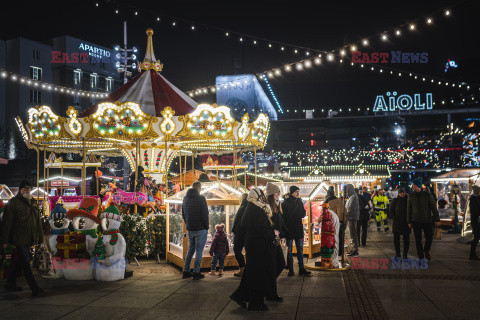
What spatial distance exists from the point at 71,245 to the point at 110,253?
31.1 inches

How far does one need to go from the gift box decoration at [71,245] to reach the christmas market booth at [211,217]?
6.70 feet

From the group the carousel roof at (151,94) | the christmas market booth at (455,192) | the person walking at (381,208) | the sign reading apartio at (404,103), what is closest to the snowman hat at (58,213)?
the carousel roof at (151,94)

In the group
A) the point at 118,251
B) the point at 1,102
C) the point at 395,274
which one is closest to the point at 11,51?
the point at 1,102

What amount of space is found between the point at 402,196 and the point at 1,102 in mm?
38983

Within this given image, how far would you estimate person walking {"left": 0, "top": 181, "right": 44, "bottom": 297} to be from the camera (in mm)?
6715

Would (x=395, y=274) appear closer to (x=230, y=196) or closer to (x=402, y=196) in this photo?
(x=402, y=196)

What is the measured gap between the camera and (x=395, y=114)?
52375mm

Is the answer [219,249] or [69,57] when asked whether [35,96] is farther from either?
[219,249]

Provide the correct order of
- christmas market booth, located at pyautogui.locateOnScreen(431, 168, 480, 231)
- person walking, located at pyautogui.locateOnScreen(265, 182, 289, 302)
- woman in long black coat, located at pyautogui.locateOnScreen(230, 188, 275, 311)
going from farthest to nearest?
christmas market booth, located at pyautogui.locateOnScreen(431, 168, 480, 231), person walking, located at pyautogui.locateOnScreen(265, 182, 289, 302), woman in long black coat, located at pyautogui.locateOnScreen(230, 188, 275, 311)

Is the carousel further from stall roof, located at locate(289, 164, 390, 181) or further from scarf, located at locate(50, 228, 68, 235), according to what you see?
stall roof, located at locate(289, 164, 390, 181)

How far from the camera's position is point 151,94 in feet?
49.9

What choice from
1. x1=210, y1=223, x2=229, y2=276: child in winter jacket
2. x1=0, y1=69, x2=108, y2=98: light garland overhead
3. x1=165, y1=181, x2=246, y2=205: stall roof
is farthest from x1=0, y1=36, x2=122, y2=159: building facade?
x1=210, y1=223, x2=229, y2=276: child in winter jacket

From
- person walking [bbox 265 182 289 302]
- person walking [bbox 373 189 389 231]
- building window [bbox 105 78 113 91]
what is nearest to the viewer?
person walking [bbox 265 182 289 302]

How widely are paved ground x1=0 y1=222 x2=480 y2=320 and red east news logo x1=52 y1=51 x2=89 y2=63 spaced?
39241 millimetres
